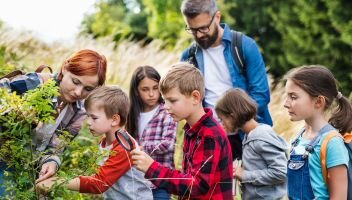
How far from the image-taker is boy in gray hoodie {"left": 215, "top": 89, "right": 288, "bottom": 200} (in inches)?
186

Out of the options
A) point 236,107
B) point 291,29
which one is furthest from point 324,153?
point 291,29

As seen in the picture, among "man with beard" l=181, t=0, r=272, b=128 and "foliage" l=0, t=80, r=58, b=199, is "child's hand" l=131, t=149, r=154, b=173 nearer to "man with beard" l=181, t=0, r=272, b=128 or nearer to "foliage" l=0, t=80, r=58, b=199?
"foliage" l=0, t=80, r=58, b=199

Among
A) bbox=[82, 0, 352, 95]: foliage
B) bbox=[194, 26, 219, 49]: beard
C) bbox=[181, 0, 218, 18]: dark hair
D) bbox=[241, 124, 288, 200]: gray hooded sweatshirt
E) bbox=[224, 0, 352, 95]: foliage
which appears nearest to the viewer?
bbox=[241, 124, 288, 200]: gray hooded sweatshirt

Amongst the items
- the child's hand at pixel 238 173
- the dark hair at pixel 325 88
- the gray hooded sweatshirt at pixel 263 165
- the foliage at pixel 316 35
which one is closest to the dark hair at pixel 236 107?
the gray hooded sweatshirt at pixel 263 165

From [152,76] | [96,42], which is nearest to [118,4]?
[96,42]

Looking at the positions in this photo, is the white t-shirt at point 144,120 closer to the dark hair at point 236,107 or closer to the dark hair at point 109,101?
the dark hair at point 236,107

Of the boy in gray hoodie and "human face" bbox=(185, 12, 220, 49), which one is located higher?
"human face" bbox=(185, 12, 220, 49)

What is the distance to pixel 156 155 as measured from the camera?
5125 millimetres

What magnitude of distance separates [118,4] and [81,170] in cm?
2781

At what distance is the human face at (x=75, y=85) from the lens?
429 centimetres

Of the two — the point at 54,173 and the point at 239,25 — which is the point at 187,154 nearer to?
the point at 54,173

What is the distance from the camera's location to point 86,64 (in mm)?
4281

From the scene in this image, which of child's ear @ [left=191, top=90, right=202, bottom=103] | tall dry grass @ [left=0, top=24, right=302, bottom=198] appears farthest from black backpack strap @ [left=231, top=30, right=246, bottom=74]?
tall dry grass @ [left=0, top=24, right=302, bottom=198]

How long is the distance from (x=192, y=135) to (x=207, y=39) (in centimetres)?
170
